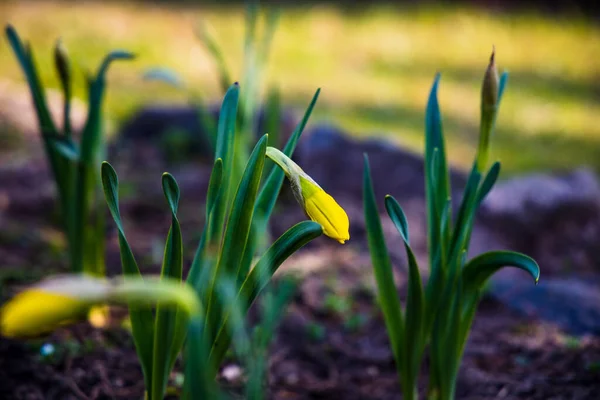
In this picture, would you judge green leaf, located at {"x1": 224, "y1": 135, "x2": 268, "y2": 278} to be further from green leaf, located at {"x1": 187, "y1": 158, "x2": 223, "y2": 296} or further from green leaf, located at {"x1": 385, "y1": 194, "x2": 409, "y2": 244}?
green leaf, located at {"x1": 385, "y1": 194, "x2": 409, "y2": 244}

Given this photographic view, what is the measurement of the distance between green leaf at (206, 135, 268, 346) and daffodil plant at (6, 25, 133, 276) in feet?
2.31

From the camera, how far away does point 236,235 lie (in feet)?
3.50

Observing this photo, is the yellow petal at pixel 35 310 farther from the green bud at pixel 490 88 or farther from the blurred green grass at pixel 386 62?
the blurred green grass at pixel 386 62

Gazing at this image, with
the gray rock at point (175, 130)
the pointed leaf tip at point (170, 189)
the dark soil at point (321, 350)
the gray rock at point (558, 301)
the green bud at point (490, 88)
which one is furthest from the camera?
the gray rock at point (175, 130)

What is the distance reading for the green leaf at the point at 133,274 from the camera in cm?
105

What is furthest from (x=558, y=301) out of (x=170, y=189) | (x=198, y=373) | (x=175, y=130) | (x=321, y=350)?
(x=175, y=130)

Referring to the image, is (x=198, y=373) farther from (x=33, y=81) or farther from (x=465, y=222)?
(x=33, y=81)

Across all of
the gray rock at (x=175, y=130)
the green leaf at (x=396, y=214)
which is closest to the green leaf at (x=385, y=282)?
the green leaf at (x=396, y=214)

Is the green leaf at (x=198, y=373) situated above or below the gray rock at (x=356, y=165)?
above

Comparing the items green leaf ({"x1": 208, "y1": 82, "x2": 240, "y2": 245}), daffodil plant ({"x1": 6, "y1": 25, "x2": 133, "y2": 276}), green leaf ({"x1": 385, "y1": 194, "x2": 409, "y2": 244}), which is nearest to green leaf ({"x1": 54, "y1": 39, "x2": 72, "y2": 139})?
daffodil plant ({"x1": 6, "y1": 25, "x2": 133, "y2": 276})

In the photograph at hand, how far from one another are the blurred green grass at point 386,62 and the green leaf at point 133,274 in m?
2.52

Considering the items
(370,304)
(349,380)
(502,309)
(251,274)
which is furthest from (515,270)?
(251,274)

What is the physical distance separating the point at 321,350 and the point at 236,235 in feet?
2.78

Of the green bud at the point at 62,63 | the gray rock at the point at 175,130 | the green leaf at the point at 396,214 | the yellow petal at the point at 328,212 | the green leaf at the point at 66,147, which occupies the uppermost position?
the green bud at the point at 62,63
